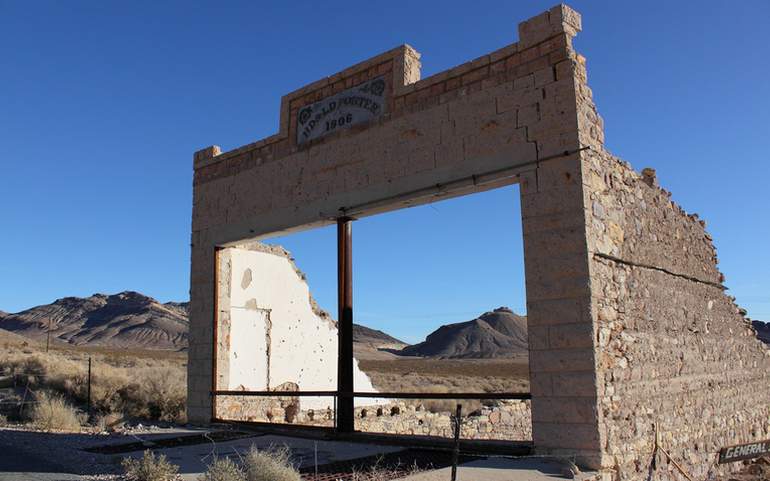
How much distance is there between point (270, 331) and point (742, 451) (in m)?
8.86

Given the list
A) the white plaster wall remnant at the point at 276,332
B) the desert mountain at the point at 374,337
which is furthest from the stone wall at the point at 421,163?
the desert mountain at the point at 374,337

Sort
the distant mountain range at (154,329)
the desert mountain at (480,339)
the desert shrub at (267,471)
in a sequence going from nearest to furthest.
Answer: the desert shrub at (267,471) < the distant mountain range at (154,329) < the desert mountain at (480,339)

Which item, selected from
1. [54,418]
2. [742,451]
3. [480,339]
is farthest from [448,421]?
[480,339]

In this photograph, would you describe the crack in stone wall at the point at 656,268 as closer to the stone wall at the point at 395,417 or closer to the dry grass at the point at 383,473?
the dry grass at the point at 383,473

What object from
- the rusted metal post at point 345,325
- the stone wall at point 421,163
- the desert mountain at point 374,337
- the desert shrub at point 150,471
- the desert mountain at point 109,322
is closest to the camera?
the desert shrub at point 150,471

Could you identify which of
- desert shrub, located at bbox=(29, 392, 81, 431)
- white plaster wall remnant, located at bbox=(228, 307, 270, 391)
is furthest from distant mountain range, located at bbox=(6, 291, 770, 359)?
desert shrub, located at bbox=(29, 392, 81, 431)

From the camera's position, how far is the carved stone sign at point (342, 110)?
31.3 feet

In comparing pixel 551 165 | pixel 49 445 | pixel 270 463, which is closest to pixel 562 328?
pixel 551 165

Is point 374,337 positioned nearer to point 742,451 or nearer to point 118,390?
point 118,390

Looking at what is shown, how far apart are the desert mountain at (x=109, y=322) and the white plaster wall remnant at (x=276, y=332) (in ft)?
248

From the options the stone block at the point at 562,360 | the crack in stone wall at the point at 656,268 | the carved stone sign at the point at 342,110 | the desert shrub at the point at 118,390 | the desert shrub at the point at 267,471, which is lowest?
the desert shrub at the point at 267,471

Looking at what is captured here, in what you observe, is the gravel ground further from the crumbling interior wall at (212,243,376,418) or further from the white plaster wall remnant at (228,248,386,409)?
the white plaster wall remnant at (228,248,386,409)

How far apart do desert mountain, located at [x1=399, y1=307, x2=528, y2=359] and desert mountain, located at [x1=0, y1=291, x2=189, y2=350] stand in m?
38.7

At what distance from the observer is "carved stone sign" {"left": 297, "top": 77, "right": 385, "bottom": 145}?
376 inches
